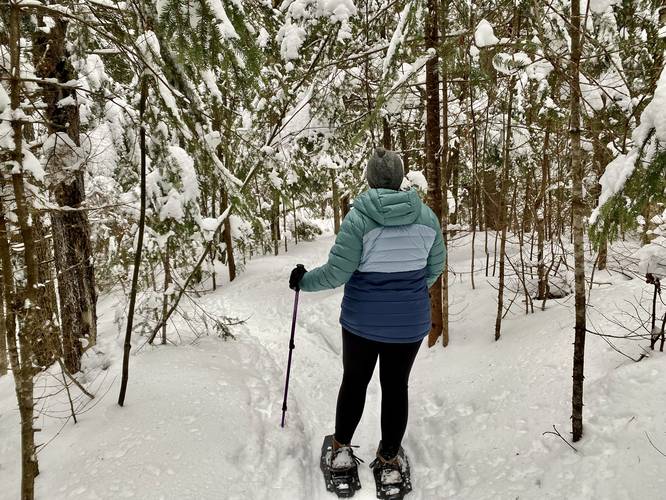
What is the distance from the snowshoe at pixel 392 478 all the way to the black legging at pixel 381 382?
0.08 meters

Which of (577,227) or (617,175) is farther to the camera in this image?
(577,227)

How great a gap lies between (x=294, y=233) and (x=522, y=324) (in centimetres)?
1363

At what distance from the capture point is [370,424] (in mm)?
→ 4035

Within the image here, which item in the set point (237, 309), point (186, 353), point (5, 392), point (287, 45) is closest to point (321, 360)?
point (186, 353)

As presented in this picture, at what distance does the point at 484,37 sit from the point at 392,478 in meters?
3.85

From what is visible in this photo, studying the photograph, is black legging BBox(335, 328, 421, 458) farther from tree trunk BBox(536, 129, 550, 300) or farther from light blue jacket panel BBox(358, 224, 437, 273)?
tree trunk BBox(536, 129, 550, 300)

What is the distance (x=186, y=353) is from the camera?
4.92 meters

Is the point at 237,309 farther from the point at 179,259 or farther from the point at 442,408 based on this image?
the point at 442,408

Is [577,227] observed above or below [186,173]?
below

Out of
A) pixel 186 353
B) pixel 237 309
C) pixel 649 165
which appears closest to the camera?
pixel 649 165

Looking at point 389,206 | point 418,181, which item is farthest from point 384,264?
point 418,181

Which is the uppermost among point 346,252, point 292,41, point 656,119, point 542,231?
point 292,41

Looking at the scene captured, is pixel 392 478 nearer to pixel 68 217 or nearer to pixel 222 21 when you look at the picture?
pixel 222 21

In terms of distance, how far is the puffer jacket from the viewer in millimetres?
2775
